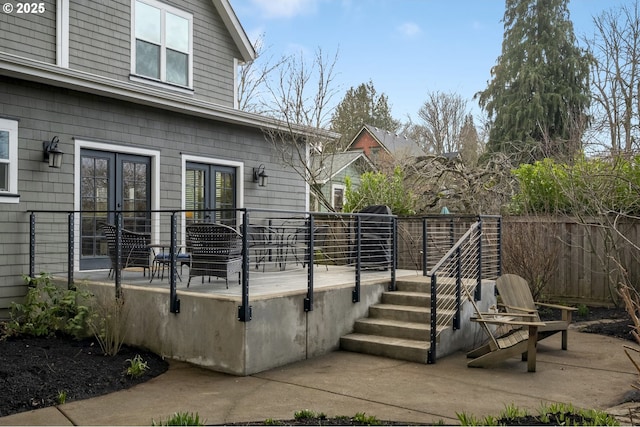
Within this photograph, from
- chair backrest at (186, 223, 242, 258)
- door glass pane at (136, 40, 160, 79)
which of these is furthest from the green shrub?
door glass pane at (136, 40, 160, 79)

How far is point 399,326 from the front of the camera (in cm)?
723

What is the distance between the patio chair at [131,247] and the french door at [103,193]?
3.47 ft

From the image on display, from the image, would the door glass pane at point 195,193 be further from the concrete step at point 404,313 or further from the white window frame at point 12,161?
the concrete step at point 404,313

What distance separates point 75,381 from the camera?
5492 mm

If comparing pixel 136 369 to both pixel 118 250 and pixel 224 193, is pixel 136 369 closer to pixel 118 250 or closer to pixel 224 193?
pixel 118 250

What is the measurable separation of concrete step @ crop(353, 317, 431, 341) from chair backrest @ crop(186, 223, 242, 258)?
6.51ft

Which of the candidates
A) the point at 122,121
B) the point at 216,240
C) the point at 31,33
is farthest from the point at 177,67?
the point at 216,240

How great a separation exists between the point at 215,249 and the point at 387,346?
2.37m

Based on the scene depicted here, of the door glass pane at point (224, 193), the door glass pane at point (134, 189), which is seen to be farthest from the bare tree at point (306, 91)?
the door glass pane at point (134, 189)

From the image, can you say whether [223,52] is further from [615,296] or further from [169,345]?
[615,296]

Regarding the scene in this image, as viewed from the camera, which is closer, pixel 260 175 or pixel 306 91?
pixel 260 175

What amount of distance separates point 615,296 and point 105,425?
920 centimetres

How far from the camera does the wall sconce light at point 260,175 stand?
11680mm

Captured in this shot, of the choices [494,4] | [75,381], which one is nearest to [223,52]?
[75,381]
